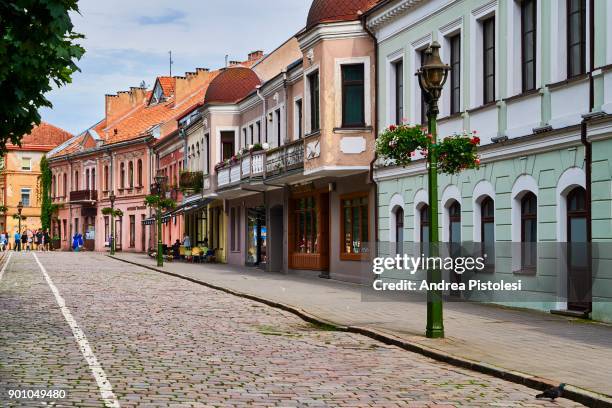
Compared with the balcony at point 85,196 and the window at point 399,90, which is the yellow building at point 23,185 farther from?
the window at point 399,90

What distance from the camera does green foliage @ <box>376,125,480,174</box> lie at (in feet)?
46.6

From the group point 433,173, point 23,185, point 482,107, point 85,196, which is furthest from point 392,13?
point 23,185

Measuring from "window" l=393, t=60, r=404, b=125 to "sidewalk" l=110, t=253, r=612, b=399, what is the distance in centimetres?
482

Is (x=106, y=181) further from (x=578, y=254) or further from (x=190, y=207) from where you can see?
(x=578, y=254)

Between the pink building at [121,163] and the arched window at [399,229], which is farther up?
the pink building at [121,163]

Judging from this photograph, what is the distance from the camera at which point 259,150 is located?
35656 mm

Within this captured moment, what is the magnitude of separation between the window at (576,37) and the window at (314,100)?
12522mm

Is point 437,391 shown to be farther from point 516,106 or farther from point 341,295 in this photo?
point 341,295

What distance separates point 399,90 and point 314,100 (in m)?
4.28

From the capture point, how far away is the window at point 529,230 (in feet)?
61.1

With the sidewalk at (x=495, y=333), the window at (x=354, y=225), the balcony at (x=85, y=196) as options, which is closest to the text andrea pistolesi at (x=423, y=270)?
the sidewalk at (x=495, y=333)

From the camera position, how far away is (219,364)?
1155cm

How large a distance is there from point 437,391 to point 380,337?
467 cm

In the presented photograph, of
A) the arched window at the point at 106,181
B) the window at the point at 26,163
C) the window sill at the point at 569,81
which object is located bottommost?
the window sill at the point at 569,81
